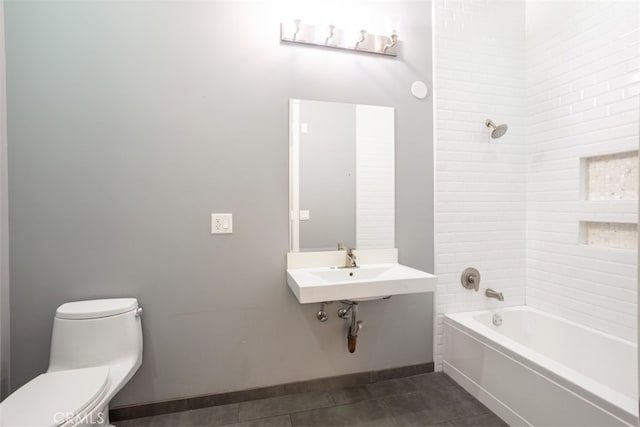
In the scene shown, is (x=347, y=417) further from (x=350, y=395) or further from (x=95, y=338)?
(x=95, y=338)

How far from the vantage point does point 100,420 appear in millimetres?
1342

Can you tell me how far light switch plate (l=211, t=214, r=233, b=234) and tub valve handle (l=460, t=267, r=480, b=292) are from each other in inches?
66.6

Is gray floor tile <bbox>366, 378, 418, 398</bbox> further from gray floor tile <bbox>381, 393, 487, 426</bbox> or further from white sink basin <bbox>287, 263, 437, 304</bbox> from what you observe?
white sink basin <bbox>287, 263, 437, 304</bbox>

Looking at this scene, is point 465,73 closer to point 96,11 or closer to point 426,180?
point 426,180

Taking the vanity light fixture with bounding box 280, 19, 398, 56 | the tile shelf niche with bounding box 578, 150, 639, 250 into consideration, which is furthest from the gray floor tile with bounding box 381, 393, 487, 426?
the vanity light fixture with bounding box 280, 19, 398, 56

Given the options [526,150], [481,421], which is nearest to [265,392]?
[481,421]

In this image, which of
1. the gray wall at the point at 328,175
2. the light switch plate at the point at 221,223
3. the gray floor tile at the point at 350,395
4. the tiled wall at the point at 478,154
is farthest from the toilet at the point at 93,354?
the tiled wall at the point at 478,154

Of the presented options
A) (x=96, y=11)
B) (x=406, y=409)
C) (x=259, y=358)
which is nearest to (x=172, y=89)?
(x=96, y=11)

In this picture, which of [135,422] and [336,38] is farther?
[336,38]

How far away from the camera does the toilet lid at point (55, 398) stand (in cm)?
102

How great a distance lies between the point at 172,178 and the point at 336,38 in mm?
1361

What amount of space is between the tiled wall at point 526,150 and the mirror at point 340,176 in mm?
438

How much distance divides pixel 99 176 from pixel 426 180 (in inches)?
80.5

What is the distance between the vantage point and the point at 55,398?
1.13 meters
